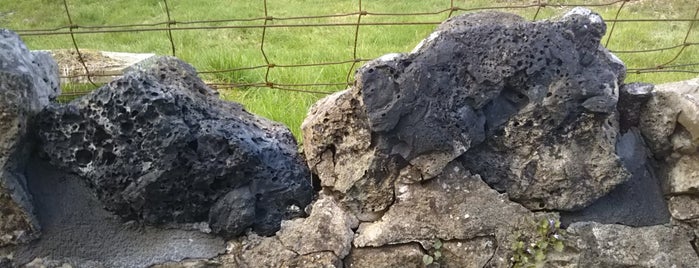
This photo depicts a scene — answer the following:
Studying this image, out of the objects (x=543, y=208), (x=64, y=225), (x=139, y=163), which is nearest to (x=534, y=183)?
(x=543, y=208)

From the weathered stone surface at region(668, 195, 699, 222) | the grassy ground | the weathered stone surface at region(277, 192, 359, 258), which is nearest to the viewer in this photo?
the weathered stone surface at region(277, 192, 359, 258)

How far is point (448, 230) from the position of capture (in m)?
2.06

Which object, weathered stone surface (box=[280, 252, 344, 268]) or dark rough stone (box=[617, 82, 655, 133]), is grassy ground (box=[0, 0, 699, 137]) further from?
dark rough stone (box=[617, 82, 655, 133])

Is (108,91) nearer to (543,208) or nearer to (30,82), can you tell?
(30,82)

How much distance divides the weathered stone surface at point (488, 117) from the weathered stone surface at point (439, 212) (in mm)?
39

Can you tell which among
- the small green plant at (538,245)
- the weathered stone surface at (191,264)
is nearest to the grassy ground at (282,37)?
the weathered stone surface at (191,264)

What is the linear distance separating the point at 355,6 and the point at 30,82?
17.9 feet

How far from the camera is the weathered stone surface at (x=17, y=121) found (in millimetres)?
1813

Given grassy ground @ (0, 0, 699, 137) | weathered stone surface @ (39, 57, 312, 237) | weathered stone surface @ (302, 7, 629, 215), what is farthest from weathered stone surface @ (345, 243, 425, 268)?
grassy ground @ (0, 0, 699, 137)

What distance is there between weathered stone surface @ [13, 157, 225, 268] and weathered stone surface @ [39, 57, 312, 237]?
1.8 inches

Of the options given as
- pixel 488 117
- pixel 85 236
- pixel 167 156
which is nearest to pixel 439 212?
pixel 488 117

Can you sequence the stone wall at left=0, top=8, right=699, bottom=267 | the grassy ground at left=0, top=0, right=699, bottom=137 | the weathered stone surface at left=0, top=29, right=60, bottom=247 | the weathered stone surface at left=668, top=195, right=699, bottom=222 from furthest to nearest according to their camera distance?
the grassy ground at left=0, top=0, right=699, bottom=137 < the weathered stone surface at left=668, top=195, right=699, bottom=222 < the stone wall at left=0, top=8, right=699, bottom=267 < the weathered stone surface at left=0, top=29, right=60, bottom=247

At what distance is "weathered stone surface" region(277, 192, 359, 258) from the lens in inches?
79.9

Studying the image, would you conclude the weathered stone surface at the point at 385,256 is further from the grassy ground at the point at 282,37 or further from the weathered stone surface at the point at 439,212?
the grassy ground at the point at 282,37
